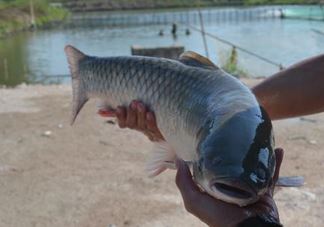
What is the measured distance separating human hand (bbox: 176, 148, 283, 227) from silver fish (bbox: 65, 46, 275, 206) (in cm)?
6

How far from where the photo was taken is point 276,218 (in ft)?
5.36

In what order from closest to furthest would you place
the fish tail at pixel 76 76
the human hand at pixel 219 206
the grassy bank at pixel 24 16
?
the human hand at pixel 219 206
the fish tail at pixel 76 76
the grassy bank at pixel 24 16

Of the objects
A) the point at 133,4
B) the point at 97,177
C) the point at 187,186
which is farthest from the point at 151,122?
the point at 133,4

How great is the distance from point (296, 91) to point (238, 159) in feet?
4.54

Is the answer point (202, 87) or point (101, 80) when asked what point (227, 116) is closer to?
point (202, 87)

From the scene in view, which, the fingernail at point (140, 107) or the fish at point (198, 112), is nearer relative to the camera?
the fish at point (198, 112)

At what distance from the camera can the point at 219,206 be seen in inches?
67.0

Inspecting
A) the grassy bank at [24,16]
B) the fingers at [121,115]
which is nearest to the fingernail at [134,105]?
the fingers at [121,115]

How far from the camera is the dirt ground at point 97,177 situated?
16.4 ft

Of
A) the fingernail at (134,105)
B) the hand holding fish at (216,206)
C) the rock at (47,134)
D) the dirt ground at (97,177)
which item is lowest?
the rock at (47,134)

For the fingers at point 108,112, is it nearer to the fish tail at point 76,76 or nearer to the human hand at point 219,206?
the fish tail at point 76,76

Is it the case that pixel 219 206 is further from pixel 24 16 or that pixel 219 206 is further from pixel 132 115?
pixel 24 16

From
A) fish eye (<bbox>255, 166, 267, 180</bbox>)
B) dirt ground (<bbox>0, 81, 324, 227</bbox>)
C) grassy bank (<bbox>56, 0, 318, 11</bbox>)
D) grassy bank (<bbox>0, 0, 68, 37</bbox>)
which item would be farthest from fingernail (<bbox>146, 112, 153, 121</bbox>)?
grassy bank (<bbox>56, 0, 318, 11</bbox>)

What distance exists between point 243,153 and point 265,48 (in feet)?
90.1
